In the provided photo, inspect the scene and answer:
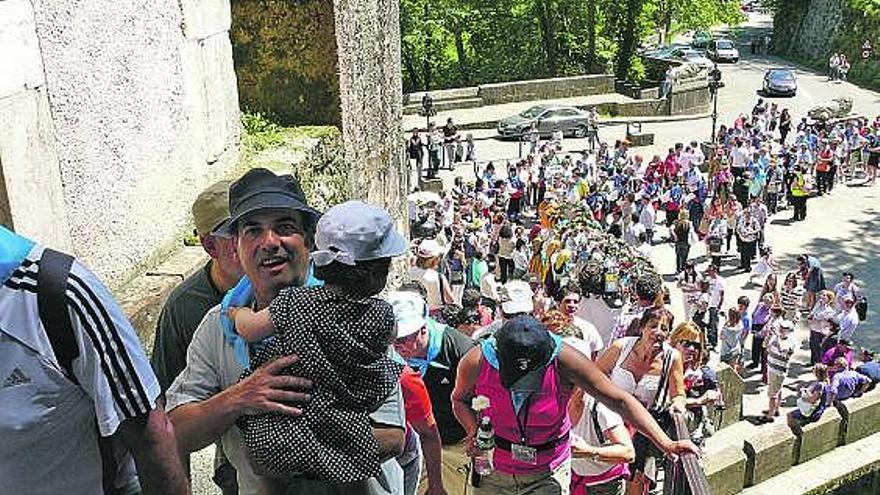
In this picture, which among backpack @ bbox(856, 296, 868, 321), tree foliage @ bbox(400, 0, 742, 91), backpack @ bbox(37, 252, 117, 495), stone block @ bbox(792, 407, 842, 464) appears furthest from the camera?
tree foliage @ bbox(400, 0, 742, 91)

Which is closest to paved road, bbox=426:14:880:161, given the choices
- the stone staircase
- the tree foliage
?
the tree foliage

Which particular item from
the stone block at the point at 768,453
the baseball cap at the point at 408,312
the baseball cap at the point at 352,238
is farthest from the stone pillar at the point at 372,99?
the baseball cap at the point at 352,238

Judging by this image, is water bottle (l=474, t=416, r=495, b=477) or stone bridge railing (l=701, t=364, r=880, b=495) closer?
water bottle (l=474, t=416, r=495, b=477)

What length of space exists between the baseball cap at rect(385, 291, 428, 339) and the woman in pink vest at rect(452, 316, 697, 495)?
251mm

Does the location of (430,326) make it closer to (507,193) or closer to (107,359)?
(107,359)

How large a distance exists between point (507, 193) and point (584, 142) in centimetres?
1008

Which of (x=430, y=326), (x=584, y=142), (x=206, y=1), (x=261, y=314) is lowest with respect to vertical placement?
(x=584, y=142)

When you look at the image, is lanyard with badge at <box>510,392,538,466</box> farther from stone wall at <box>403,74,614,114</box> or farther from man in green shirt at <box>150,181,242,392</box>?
stone wall at <box>403,74,614,114</box>

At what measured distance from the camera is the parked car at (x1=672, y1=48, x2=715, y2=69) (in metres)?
37.1

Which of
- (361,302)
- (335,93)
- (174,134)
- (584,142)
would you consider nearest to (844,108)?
(584,142)

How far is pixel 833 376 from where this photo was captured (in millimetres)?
10195

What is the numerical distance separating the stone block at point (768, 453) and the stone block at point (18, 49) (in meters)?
7.23

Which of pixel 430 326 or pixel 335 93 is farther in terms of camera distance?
pixel 335 93

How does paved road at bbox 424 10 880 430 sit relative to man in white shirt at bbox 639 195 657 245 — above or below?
below
